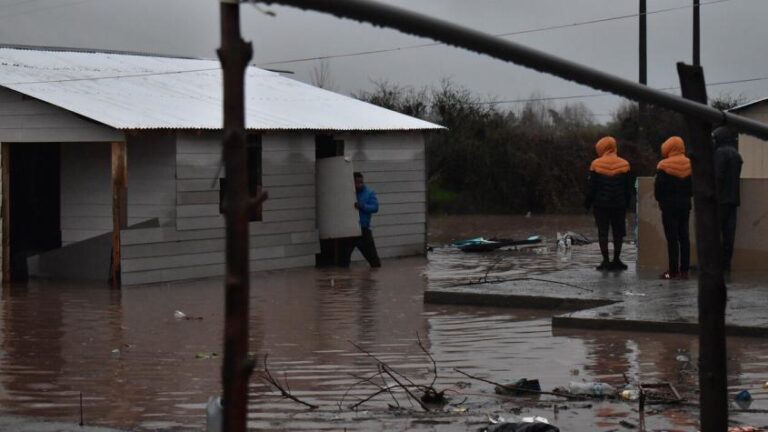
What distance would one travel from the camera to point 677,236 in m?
16.3

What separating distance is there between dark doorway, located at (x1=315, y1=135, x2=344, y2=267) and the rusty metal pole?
19.5 metres

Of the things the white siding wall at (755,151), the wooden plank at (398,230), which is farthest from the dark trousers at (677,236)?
the wooden plank at (398,230)

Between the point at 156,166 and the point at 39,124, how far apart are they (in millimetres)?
1959

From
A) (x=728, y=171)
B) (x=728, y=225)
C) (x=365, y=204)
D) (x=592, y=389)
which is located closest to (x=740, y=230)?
(x=728, y=225)

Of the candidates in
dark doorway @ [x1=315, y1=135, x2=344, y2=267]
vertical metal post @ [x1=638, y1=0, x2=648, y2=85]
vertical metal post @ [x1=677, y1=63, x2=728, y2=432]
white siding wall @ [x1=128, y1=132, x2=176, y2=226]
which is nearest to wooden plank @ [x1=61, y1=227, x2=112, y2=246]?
white siding wall @ [x1=128, y1=132, x2=176, y2=226]

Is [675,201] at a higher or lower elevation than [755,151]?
lower

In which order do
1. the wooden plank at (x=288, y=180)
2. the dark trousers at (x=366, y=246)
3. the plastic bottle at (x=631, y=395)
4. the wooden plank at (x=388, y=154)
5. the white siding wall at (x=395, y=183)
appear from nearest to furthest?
the plastic bottle at (x=631, y=395)
the wooden plank at (x=288, y=180)
the dark trousers at (x=366, y=246)
the wooden plank at (x=388, y=154)
the white siding wall at (x=395, y=183)

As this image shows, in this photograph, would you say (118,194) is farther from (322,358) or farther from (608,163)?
(322,358)

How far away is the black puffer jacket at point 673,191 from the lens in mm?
16188

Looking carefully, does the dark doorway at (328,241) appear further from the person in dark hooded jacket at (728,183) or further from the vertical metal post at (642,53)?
the vertical metal post at (642,53)

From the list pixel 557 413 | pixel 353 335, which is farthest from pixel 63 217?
pixel 557 413

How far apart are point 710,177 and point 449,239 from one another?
2552 cm

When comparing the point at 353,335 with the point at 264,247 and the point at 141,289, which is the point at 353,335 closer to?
the point at 141,289

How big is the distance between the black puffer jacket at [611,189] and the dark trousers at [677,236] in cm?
128
